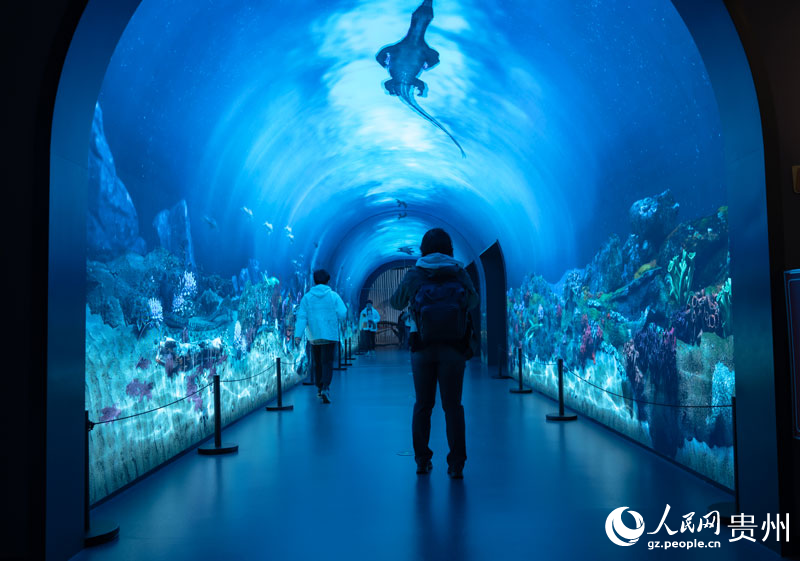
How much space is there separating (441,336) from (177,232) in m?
3.50

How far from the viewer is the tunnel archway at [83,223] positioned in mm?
3889

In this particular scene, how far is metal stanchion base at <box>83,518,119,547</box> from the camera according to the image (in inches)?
165

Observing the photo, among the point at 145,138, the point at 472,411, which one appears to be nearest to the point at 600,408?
the point at 472,411

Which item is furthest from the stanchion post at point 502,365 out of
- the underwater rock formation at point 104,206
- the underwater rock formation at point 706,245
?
the underwater rock formation at point 104,206

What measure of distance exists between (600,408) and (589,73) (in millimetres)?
4226

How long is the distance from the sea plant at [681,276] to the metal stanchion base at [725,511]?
197 centimetres

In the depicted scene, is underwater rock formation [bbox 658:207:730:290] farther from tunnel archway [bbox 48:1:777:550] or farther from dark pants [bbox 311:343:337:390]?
dark pants [bbox 311:343:337:390]

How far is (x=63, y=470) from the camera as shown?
391 cm

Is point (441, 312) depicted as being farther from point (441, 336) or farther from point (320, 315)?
point (320, 315)

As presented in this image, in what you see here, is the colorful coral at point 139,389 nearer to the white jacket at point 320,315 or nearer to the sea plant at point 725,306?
the white jacket at point 320,315

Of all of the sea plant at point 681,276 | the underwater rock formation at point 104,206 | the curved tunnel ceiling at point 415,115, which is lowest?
the sea plant at point 681,276

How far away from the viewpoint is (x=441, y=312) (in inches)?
215

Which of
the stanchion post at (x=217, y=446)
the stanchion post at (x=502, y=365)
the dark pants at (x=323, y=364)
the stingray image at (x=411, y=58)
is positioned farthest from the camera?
the stanchion post at (x=502, y=365)

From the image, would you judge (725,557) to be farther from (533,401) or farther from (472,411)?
(533,401)
